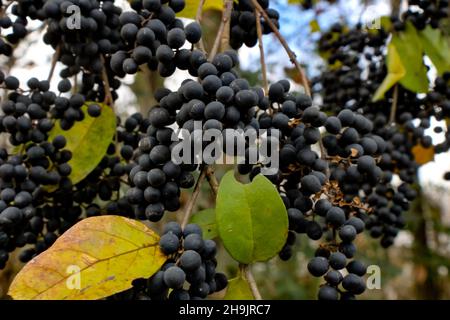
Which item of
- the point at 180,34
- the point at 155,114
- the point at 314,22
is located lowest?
the point at 155,114

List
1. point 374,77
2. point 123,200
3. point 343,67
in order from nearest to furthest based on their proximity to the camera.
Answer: point 123,200 → point 374,77 → point 343,67

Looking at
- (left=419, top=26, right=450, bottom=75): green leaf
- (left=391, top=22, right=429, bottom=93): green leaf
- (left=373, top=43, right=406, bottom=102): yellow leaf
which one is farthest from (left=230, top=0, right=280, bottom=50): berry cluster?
(left=419, top=26, right=450, bottom=75): green leaf

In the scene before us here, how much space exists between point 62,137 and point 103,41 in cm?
21

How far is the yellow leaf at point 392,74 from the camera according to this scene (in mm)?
1385

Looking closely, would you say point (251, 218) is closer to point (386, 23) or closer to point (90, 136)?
point (90, 136)

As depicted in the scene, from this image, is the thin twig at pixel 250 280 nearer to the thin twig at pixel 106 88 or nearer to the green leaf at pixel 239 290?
the green leaf at pixel 239 290

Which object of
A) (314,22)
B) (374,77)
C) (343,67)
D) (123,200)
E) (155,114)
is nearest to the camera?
(155,114)

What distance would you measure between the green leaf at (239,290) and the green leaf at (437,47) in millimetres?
1027

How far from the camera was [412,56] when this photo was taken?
5.11 ft

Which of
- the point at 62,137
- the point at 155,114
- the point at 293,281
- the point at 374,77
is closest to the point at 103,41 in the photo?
the point at 62,137

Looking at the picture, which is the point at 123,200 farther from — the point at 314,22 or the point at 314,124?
the point at 314,22

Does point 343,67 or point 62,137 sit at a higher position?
point 343,67

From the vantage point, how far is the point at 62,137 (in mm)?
1058

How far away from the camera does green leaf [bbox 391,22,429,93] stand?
1472mm
